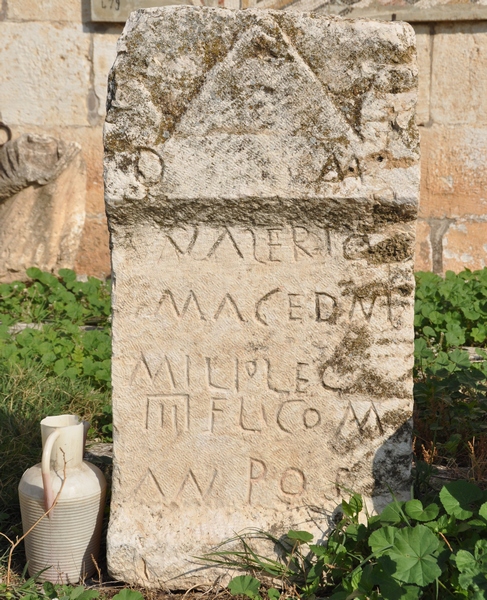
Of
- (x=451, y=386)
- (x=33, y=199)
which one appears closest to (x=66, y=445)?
(x=451, y=386)

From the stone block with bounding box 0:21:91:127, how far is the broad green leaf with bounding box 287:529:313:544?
3.88 metres

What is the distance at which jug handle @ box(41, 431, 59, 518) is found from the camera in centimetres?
208

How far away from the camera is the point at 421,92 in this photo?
16.9ft

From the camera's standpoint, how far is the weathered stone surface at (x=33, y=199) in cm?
491

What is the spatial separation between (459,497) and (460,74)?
3796 millimetres

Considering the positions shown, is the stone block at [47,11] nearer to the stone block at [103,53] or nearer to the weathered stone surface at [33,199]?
the stone block at [103,53]

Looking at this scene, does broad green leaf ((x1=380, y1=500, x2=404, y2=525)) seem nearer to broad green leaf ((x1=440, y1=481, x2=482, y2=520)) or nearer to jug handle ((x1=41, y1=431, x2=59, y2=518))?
broad green leaf ((x1=440, y1=481, x2=482, y2=520))

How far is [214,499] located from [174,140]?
3.42 feet

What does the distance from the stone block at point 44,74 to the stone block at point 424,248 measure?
248cm

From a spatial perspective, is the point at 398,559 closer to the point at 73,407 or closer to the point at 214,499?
the point at 214,499

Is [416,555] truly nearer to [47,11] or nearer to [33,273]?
[33,273]

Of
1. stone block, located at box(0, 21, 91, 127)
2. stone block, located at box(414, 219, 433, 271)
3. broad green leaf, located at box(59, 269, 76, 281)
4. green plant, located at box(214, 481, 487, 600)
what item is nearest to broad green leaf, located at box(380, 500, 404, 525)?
green plant, located at box(214, 481, 487, 600)

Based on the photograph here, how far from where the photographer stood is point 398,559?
1.80 m

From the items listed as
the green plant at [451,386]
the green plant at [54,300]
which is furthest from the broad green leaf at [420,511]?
the green plant at [54,300]
